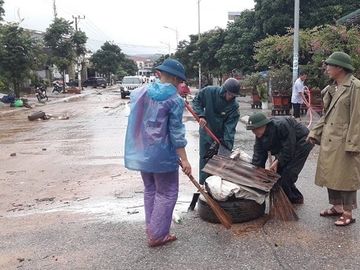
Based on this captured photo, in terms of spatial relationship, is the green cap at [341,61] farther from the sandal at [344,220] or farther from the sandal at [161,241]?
the sandal at [161,241]

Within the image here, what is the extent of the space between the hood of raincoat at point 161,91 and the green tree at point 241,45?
2226 cm

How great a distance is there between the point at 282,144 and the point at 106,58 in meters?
65.3

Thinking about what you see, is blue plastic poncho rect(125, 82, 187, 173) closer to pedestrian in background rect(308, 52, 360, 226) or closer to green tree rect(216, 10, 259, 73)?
pedestrian in background rect(308, 52, 360, 226)

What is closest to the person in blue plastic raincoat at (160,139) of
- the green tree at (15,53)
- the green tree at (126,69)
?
the green tree at (15,53)

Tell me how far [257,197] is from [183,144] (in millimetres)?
1163

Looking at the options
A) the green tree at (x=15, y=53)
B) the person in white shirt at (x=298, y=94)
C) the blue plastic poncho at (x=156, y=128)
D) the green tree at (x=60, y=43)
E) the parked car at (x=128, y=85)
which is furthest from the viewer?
the green tree at (x=60, y=43)

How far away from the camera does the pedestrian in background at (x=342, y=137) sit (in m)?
4.34

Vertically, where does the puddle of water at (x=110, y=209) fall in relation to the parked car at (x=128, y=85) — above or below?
below

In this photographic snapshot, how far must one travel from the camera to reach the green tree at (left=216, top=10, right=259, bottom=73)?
25.8 m

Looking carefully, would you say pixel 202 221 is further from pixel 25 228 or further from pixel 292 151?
pixel 25 228

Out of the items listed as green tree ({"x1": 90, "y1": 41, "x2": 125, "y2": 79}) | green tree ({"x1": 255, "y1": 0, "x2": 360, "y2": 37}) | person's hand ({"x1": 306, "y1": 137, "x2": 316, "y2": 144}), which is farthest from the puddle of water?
green tree ({"x1": 90, "y1": 41, "x2": 125, "y2": 79})

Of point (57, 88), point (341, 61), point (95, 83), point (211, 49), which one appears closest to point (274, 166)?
point (341, 61)

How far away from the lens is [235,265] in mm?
3811

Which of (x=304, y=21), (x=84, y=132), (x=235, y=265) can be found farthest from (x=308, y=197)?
(x=304, y=21)
